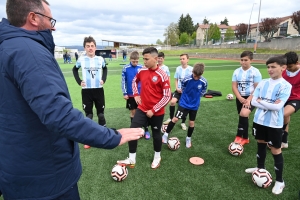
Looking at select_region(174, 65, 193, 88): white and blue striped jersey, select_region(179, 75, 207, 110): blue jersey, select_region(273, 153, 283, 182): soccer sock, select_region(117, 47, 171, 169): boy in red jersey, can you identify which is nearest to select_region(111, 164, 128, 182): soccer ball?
select_region(117, 47, 171, 169): boy in red jersey

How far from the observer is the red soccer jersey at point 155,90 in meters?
3.70

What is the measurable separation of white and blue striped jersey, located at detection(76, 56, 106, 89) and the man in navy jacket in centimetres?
334

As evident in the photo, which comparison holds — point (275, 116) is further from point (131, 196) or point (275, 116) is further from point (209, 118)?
point (209, 118)

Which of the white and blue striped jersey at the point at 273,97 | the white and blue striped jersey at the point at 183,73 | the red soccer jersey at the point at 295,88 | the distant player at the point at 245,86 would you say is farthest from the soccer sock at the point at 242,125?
the white and blue striped jersey at the point at 183,73

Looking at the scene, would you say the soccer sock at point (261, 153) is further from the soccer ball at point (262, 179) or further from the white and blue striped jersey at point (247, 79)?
the white and blue striped jersey at point (247, 79)

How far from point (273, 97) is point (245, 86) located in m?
1.53

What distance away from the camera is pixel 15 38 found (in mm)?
1279

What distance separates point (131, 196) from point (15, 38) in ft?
8.81

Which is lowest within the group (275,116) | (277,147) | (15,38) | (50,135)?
(277,147)

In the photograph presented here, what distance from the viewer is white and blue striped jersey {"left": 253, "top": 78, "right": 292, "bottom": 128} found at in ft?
10.3

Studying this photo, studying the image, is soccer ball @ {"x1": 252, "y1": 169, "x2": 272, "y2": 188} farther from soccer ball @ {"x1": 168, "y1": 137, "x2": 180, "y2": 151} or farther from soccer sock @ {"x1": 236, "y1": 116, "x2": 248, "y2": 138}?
soccer ball @ {"x1": 168, "y1": 137, "x2": 180, "y2": 151}

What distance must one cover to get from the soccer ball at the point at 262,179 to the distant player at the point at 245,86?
153 cm

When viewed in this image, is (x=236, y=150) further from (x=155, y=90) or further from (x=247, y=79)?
(x=155, y=90)

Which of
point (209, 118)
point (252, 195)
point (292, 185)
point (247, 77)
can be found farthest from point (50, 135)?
point (209, 118)
